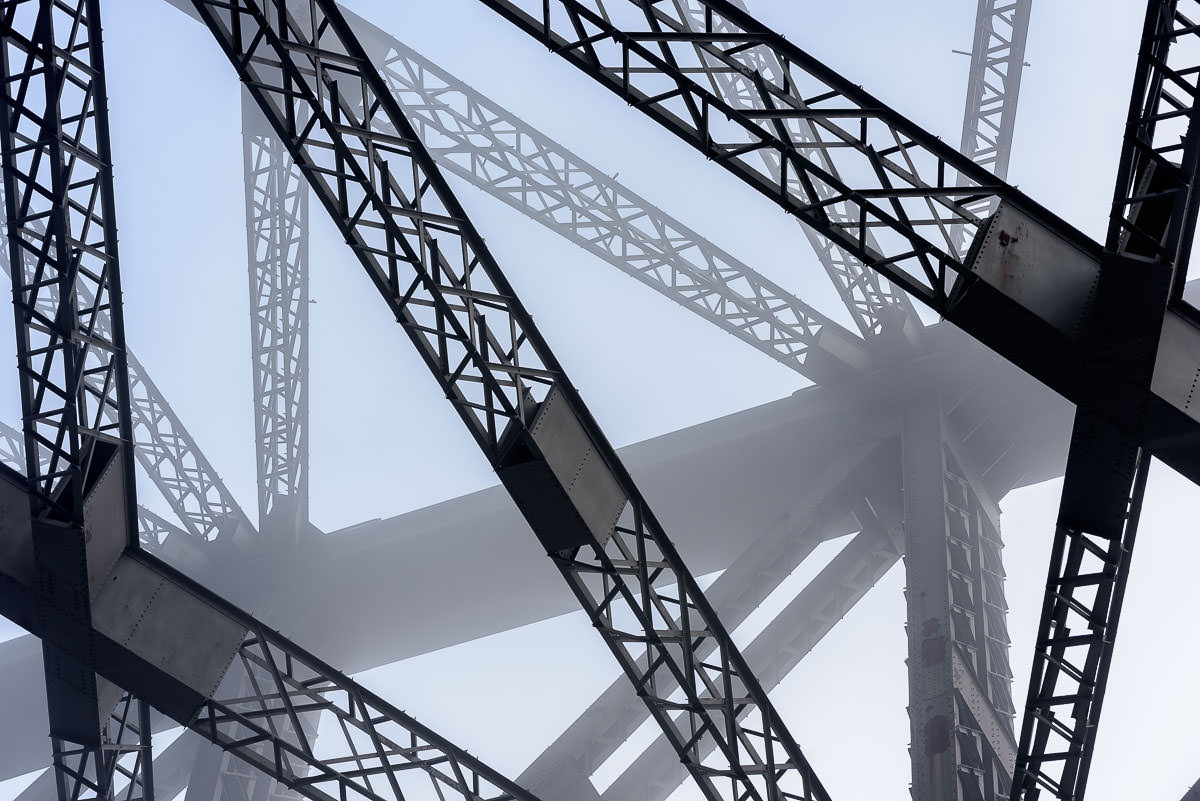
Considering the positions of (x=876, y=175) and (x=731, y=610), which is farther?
(x=731, y=610)

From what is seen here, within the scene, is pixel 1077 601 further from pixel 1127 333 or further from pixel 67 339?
pixel 67 339

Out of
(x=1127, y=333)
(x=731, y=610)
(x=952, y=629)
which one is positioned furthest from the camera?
(x=731, y=610)

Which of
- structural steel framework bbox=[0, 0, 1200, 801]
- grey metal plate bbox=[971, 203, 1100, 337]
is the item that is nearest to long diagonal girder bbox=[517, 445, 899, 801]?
structural steel framework bbox=[0, 0, 1200, 801]

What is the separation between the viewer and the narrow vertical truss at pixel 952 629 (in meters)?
13.4

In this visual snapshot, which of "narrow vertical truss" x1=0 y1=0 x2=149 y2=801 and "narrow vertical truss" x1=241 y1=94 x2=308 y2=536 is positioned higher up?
"narrow vertical truss" x1=241 y1=94 x2=308 y2=536

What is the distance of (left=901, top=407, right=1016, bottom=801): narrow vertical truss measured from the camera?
44.1 ft

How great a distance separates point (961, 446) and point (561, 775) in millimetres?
6599

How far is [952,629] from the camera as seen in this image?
47.2 feet

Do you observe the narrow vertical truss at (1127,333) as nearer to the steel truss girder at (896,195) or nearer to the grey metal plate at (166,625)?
the steel truss girder at (896,195)

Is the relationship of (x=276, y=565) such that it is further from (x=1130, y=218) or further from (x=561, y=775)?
(x=1130, y=218)

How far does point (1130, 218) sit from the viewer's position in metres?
9.05

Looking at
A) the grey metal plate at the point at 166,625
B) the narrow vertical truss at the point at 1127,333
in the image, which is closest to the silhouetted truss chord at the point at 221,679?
the grey metal plate at the point at 166,625

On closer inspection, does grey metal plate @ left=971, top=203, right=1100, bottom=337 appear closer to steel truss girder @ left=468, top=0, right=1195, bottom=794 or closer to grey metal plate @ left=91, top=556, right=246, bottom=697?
steel truss girder @ left=468, top=0, right=1195, bottom=794

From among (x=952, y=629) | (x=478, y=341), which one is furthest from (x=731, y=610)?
(x=478, y=341)
